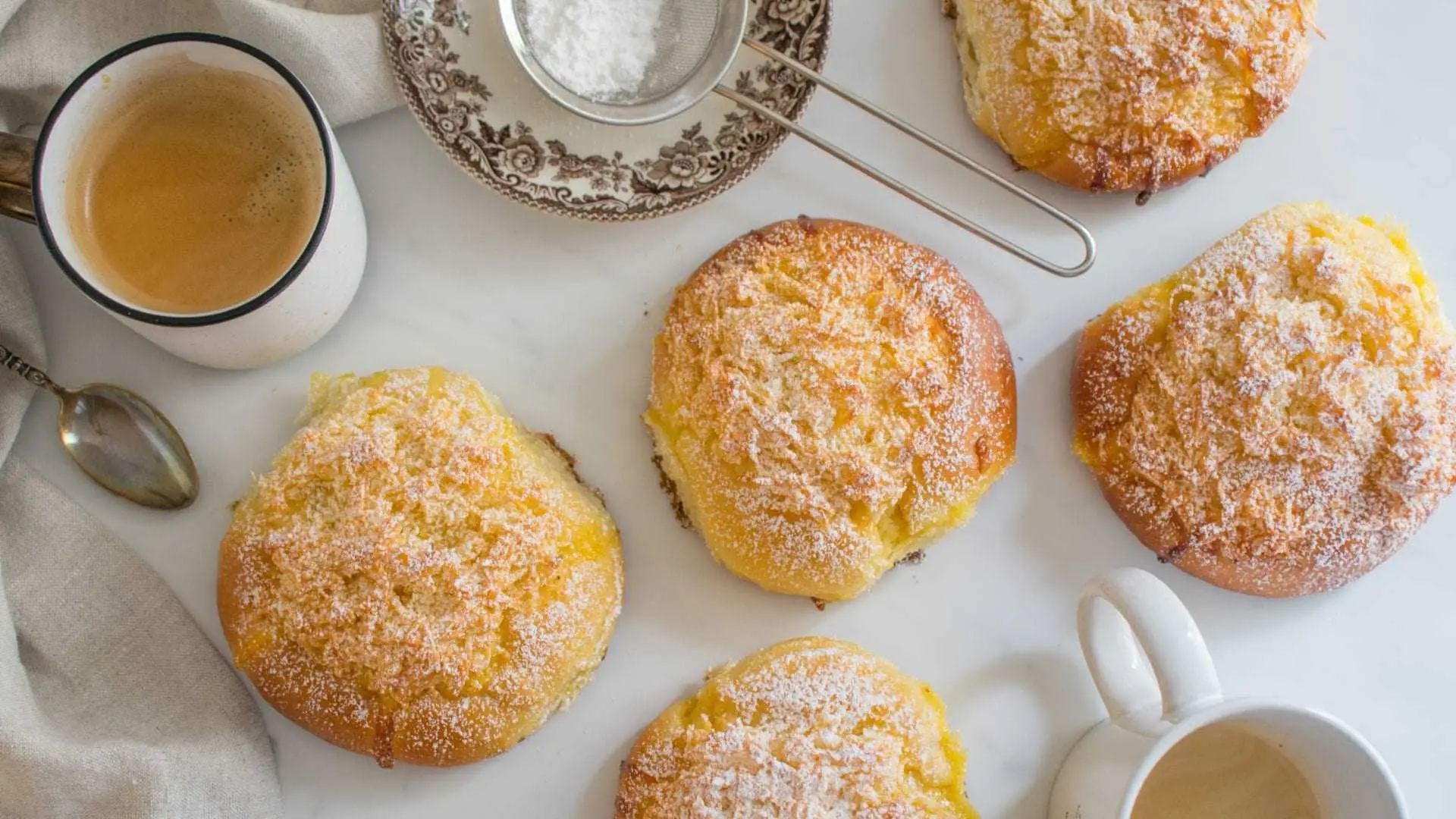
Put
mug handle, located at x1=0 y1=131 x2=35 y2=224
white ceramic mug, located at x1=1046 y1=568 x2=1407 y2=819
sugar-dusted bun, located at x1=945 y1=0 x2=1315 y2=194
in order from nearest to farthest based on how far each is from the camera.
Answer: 1. white ceramic mug, located at x1=1046 y1=568 x2=1407 y2=819
2. mug handle, located at x1=0 y1=131 x2=35 y2=224
3. sugar-dusted bun, located at x1=945 y1=0 x2=1315 y2=194

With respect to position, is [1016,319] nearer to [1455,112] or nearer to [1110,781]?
[1110,781]

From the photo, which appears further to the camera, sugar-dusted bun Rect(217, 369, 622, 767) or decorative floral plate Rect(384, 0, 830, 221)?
decorative floral plate Rect(384, 0, 830, 221)

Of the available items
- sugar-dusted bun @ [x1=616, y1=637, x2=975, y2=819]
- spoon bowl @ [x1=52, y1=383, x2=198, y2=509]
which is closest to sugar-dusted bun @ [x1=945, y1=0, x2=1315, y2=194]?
sugar-dusted bun @ [x1=616, y1=637, x2=975, y2=819]

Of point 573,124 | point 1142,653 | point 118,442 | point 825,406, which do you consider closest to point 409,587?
point 118,442

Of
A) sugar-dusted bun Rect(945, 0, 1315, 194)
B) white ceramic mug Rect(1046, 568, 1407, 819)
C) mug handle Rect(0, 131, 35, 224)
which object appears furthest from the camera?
sugar-dusted bun Rect(945, 0, 1315, 194)

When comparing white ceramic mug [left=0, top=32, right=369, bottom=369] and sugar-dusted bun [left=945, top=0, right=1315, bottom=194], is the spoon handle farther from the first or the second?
sugar-dusted bun [left=945, top=0, right=1315, bottom=194]

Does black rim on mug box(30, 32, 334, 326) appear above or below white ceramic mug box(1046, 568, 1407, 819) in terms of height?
above

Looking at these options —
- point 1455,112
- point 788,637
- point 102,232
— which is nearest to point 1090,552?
point 788,637

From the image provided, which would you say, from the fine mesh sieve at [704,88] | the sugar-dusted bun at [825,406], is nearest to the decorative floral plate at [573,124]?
the fine mesh sieve at [704,88]
